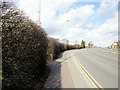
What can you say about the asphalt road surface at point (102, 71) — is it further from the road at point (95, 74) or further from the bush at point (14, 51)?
the bush at point (14, 51)

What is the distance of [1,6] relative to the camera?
4.32 meters

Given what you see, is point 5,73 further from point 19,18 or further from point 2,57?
point 19,18

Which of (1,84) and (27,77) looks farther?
(27,77)

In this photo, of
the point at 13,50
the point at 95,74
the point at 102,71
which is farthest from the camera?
the point at 102,71

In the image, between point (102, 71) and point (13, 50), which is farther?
point (102, 71)

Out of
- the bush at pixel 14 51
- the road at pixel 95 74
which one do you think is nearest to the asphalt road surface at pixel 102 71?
the road at pixel 95 74

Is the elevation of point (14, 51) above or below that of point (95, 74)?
above

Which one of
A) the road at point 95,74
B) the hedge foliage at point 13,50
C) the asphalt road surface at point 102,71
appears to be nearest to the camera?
the hedge foliage at point 13,50

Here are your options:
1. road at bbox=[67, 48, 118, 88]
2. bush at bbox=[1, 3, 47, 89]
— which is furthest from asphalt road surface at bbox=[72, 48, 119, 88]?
bush at bbox=[1, 3, 47, 89]

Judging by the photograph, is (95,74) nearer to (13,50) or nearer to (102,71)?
(102,71)

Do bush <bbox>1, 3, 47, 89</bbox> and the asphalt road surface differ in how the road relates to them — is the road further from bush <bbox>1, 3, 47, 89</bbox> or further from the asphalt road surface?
bush <bbox>1, 3, 47, 89</bbox>

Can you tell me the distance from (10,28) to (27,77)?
2038 mm

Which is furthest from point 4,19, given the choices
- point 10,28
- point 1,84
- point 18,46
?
point 1,84

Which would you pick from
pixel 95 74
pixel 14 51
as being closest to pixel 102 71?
pixel 95 74
